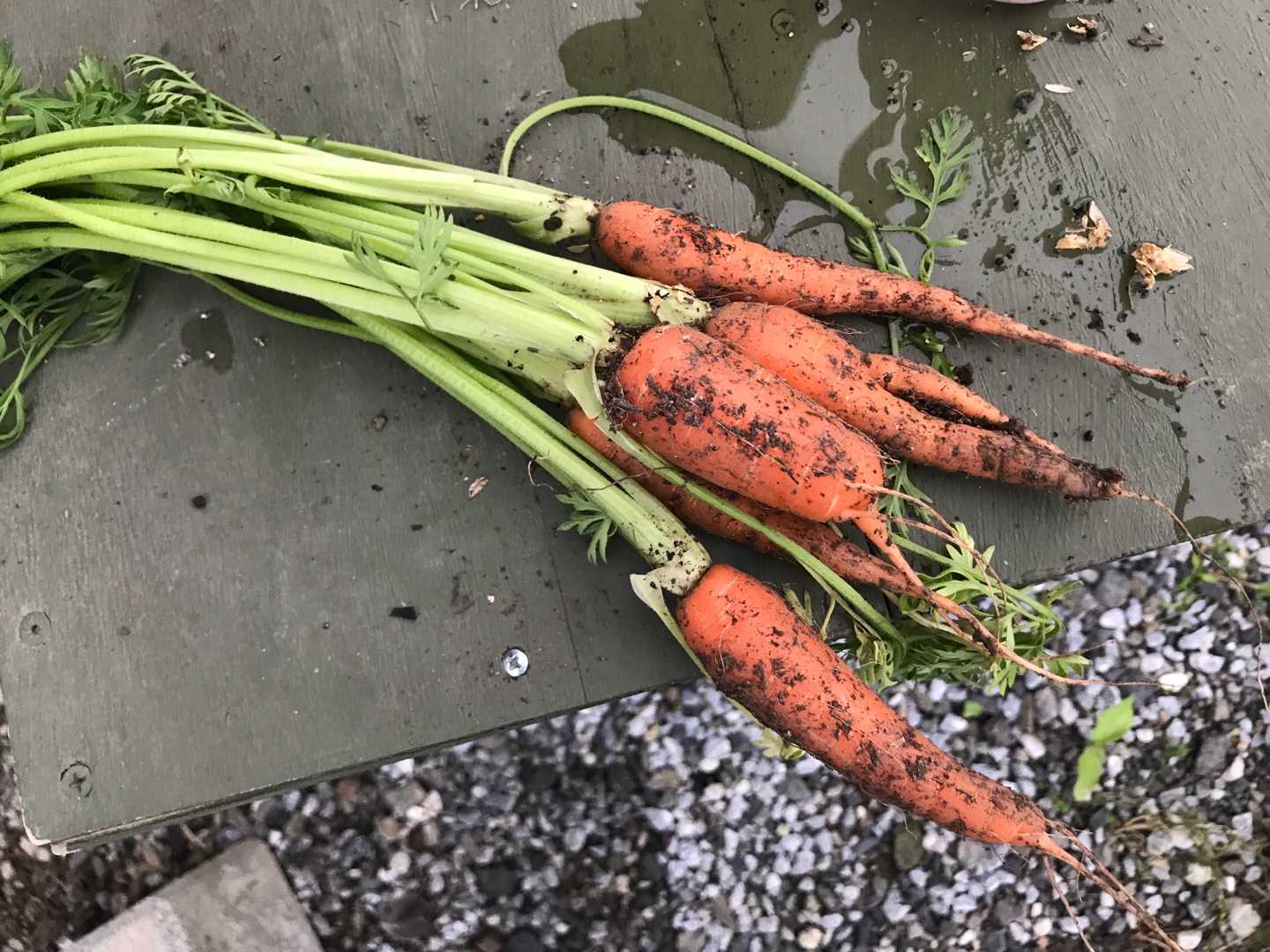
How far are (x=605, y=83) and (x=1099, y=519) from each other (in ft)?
5.54

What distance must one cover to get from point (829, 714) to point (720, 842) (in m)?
1.01

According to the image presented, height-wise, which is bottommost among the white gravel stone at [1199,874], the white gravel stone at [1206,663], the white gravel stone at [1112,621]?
the white gravel stone at [1199,874]

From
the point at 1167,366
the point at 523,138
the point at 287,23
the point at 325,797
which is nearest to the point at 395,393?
the point at 523,138

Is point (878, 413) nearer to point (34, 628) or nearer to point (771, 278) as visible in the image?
point (771, 278)

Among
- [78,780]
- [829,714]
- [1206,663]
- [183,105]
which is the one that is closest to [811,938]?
[829,714]

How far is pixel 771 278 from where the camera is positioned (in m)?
1.92

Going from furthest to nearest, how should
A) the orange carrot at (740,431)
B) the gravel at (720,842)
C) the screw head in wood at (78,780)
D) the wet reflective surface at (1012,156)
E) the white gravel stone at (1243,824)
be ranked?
1. the white gravel stone at (1243,824)
2. the gravel at (720,842)
3. the wet reflective surface at (1012,156)
4. the screw head in wood at (78,780)
5. the orange carrot at (740,431)

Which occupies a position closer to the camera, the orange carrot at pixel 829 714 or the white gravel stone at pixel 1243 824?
the orange carrot at pixel 829 714

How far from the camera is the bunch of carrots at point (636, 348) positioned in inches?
67.4

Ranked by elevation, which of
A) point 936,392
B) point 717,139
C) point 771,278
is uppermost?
point 717,139

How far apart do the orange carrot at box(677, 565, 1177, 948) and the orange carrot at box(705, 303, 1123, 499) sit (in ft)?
1.53

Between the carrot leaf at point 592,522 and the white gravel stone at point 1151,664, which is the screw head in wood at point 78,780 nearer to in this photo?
the carrot leaf at point 592,522

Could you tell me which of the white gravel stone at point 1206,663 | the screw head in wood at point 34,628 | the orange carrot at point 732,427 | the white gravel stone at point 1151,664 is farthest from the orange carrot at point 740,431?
the screw head in wood at point 34,628

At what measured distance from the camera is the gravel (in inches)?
97.5
